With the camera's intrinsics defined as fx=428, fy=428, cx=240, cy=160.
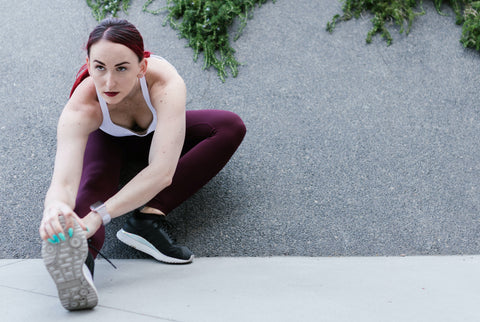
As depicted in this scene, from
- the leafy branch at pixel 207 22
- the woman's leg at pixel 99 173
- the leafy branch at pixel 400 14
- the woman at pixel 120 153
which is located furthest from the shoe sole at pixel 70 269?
the leafy branch at pixel 400 14

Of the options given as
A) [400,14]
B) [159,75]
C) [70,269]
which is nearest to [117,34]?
[159,75]

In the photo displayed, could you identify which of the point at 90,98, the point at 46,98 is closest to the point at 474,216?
the point at 90,98

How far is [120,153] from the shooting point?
1.56m

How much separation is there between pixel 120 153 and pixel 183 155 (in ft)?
0.76

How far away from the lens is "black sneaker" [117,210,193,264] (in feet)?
4.62

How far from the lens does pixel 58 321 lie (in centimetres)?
89

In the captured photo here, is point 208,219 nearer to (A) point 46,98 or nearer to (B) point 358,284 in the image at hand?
(B) point 358,284

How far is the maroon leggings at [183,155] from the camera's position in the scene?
1422 mm

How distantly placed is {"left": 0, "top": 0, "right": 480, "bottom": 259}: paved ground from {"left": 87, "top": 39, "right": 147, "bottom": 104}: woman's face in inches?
25.9

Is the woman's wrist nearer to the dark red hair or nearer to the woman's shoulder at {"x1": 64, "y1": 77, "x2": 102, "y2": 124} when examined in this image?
the woman's shoulder at {"x1": 64, "y1": 77, "x2": 102, "y2": 124}

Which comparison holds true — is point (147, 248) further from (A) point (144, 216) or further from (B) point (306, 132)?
(B) point (306, 132)

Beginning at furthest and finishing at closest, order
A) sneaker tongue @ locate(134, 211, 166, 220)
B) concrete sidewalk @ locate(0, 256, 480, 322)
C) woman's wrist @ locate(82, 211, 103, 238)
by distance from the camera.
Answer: sneaker tongue @ locate(134, 211, 166, 220) → woman's wrist @ locate(82, 211, 103, 238) → concrete sidewalk @ locate(0, 256, 480, 322)

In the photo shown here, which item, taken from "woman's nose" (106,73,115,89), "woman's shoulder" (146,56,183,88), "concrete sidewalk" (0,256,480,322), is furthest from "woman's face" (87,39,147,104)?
"concrete sidewalk" (0,256,480,322)

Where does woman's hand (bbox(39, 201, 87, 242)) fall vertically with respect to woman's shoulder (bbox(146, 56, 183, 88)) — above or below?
below
